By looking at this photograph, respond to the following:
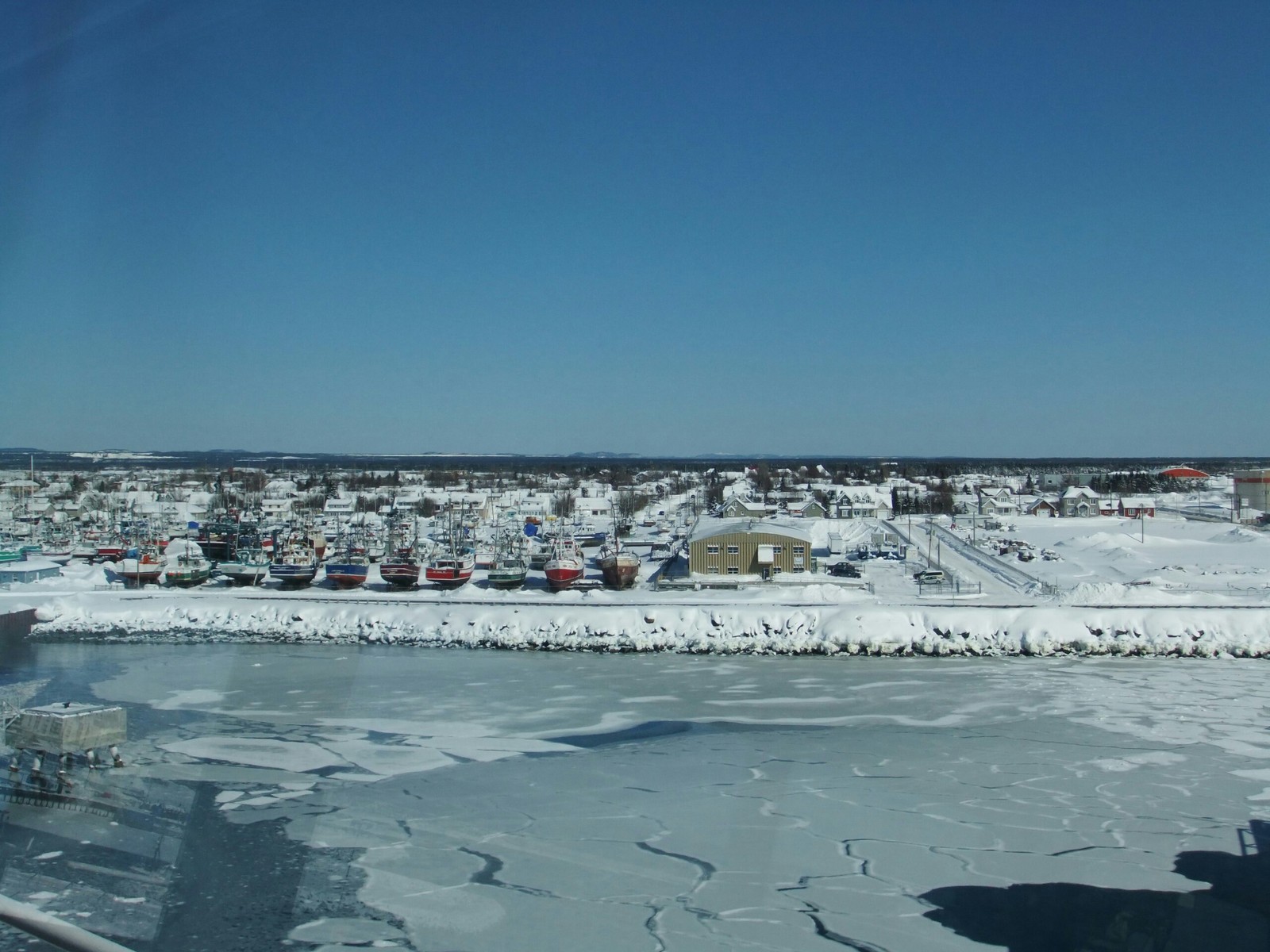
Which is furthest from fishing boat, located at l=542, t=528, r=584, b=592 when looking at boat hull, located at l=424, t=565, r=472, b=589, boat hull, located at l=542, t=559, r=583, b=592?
boat hull, located at l=424, t=565, r=472, b=589

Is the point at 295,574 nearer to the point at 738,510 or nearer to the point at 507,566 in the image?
the point at 507,566

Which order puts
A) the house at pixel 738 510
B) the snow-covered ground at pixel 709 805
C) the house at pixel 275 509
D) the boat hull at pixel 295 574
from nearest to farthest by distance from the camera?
the snow-covered ground at pixel 709 805 → the boat hull at pixel 295 574 → the house at pixel 738 510 → the house at pixel 275 509

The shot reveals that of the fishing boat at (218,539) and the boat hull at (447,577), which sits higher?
the fishing boat at (218,539)

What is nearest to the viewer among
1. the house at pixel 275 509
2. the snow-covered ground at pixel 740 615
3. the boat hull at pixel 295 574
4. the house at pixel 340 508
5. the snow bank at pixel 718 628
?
the snow bank at pixel 718 628

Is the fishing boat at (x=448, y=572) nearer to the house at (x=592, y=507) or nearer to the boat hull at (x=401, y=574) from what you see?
the boat hull at (x=401, y=574)

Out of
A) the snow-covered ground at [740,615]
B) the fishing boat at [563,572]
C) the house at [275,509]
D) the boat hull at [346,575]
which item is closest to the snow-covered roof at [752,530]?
the snow-covered ground at [740,615]

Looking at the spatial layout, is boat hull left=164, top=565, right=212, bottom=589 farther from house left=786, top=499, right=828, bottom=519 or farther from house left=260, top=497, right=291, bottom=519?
house left=786, top=499, right=828, bottom=519

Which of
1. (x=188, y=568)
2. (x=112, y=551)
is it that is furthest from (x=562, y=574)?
(x=112, y=551)
